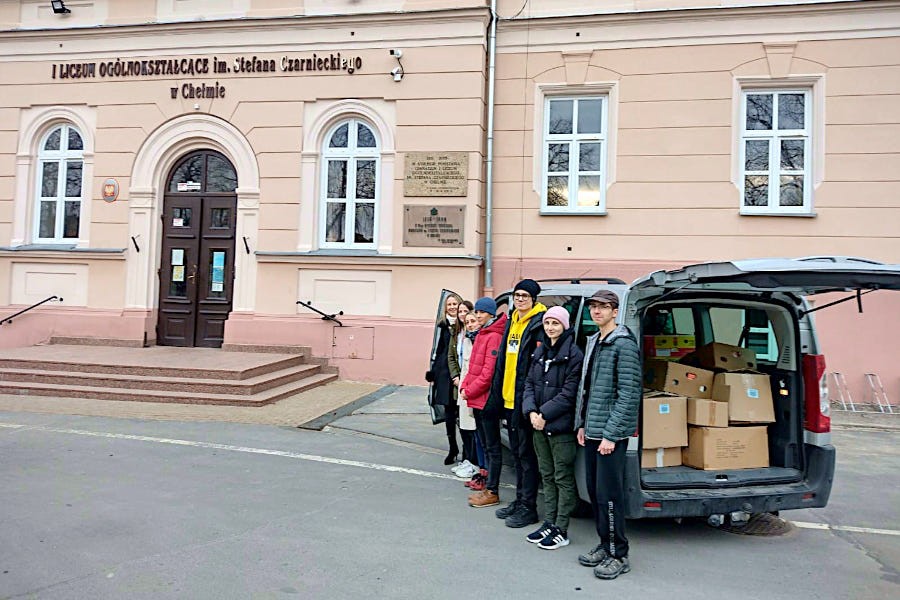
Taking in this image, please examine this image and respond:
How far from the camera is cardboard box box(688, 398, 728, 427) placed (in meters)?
4.80

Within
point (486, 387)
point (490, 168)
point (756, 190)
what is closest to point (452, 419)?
point (486, 387)

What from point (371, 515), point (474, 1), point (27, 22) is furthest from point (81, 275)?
point (371, 515)

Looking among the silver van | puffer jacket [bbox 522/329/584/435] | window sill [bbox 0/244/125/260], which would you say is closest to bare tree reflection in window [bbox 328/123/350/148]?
window sill [bbox 0/244/125/260]

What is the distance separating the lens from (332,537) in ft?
15.2

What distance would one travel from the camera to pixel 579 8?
12.0 m

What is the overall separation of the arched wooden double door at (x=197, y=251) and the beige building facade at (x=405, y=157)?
4cm

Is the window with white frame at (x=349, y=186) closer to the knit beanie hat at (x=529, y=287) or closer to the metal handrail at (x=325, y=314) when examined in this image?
the metal handrail at (x=325, y=314)

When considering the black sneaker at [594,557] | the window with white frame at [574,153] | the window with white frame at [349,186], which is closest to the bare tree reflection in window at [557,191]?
the window with white frame at [574,153]

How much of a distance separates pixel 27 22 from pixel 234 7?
14.4 ft

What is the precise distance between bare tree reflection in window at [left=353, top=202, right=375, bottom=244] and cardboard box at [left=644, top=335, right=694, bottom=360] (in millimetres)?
7708

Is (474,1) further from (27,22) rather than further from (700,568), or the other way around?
(700,568)

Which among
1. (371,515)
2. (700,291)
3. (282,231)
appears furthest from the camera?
(282,231)

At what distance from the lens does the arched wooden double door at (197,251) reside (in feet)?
41.8

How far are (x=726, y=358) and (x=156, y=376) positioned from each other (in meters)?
8.19
